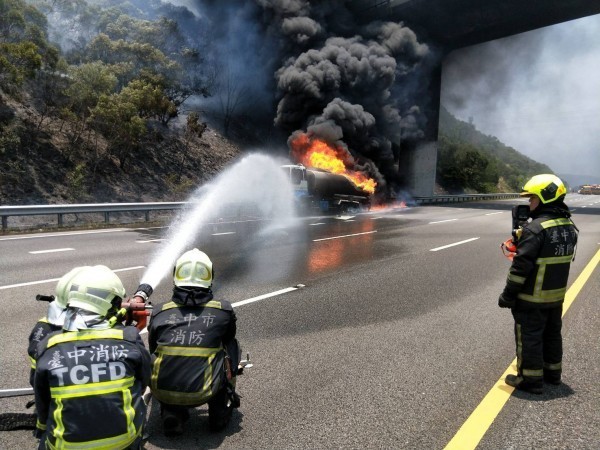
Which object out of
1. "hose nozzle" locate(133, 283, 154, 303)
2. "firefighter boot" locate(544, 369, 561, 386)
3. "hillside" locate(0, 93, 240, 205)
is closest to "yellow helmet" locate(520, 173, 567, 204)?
"firefighter boot" locate(544, 369, 561, 386)

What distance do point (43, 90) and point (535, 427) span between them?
81.9 feet

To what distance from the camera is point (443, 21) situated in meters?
35.3

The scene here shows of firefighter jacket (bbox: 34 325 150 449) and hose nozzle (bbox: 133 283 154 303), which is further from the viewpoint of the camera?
hose nozzle (bbox: 133 283 154 303)

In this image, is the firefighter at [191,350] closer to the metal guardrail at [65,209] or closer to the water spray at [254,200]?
the metal guardrail at [65,209]

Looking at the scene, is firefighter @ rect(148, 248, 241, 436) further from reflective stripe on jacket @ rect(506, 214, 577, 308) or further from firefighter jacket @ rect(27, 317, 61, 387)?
reflective stripe on jacket @ rect(506, 214, 577, 308)

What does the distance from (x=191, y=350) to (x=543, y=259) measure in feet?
9.72

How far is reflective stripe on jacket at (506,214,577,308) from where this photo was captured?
408 cm

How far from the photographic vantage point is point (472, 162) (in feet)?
183

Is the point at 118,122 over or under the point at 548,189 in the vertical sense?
over

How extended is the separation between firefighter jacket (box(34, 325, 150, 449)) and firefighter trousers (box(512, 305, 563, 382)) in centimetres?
323

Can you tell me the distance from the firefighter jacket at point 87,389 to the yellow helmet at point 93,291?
4.8 inches

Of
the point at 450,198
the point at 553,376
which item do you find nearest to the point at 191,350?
the point at 553,376

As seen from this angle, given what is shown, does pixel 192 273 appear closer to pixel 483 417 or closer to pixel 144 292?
pixel 144 292

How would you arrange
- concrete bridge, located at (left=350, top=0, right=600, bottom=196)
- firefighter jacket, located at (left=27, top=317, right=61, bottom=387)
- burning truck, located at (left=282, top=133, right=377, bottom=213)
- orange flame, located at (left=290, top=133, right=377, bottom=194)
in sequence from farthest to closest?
concrete bridge, located at (left=350, top=0, right=600, bottom=196) < orange flame, located at (left=290, top=133, right=377, bottom=194) < burning truck, located at (left=282, top=133, right=377, bottom=213) < firefighter jacket, located at (left=27, top=317, right=61, bottom=387)
